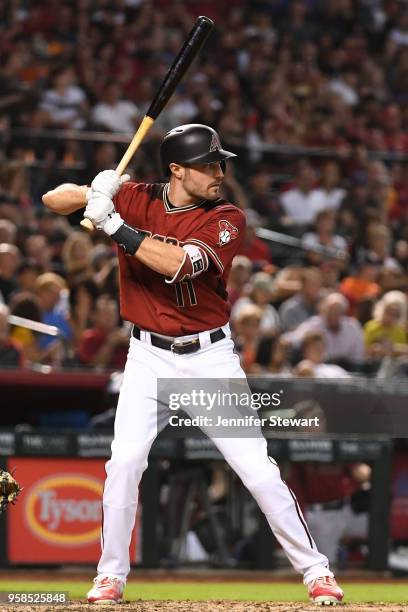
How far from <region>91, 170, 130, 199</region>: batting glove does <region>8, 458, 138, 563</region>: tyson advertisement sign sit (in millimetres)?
3552

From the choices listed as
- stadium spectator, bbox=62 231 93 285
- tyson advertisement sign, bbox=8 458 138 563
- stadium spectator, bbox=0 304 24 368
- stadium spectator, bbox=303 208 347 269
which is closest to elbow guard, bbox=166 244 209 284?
tyson advertisement sign, bbox=8 458 138 563

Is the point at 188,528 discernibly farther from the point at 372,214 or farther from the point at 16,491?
the point at 372,214

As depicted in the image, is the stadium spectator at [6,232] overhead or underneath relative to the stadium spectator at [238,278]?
overhead

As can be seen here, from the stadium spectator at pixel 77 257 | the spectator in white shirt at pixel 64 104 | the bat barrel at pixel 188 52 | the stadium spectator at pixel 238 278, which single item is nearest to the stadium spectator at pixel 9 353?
the stadium spectator at pixel 77 257

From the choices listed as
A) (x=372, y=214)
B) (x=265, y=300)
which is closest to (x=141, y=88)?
(x=372, y=214)

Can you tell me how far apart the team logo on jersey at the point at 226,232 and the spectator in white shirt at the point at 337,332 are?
198 inches

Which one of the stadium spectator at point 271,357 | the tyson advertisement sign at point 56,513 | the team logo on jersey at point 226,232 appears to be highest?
the stadium spectator at point 271,357

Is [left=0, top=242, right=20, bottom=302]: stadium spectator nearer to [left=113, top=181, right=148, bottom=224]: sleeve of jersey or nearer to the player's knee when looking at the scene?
[left=113, top=181, right=148, bottom=224]: sleeve of jersey

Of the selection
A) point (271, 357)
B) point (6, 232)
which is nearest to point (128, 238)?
point (271, 357)

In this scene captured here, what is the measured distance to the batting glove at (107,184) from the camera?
5117 millimetres

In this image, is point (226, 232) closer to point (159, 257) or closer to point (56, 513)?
point (159, 257)

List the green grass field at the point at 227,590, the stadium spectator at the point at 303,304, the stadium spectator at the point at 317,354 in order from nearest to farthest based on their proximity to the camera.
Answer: the green grass field at the point at 227,590, the stadium spectator at the point at 317,354, the stadium spectator at the point at 303,304

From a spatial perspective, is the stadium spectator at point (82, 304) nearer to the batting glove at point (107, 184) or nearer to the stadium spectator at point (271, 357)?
the stadium spectator at point (271, 357)

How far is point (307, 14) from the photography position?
17.9 metres
